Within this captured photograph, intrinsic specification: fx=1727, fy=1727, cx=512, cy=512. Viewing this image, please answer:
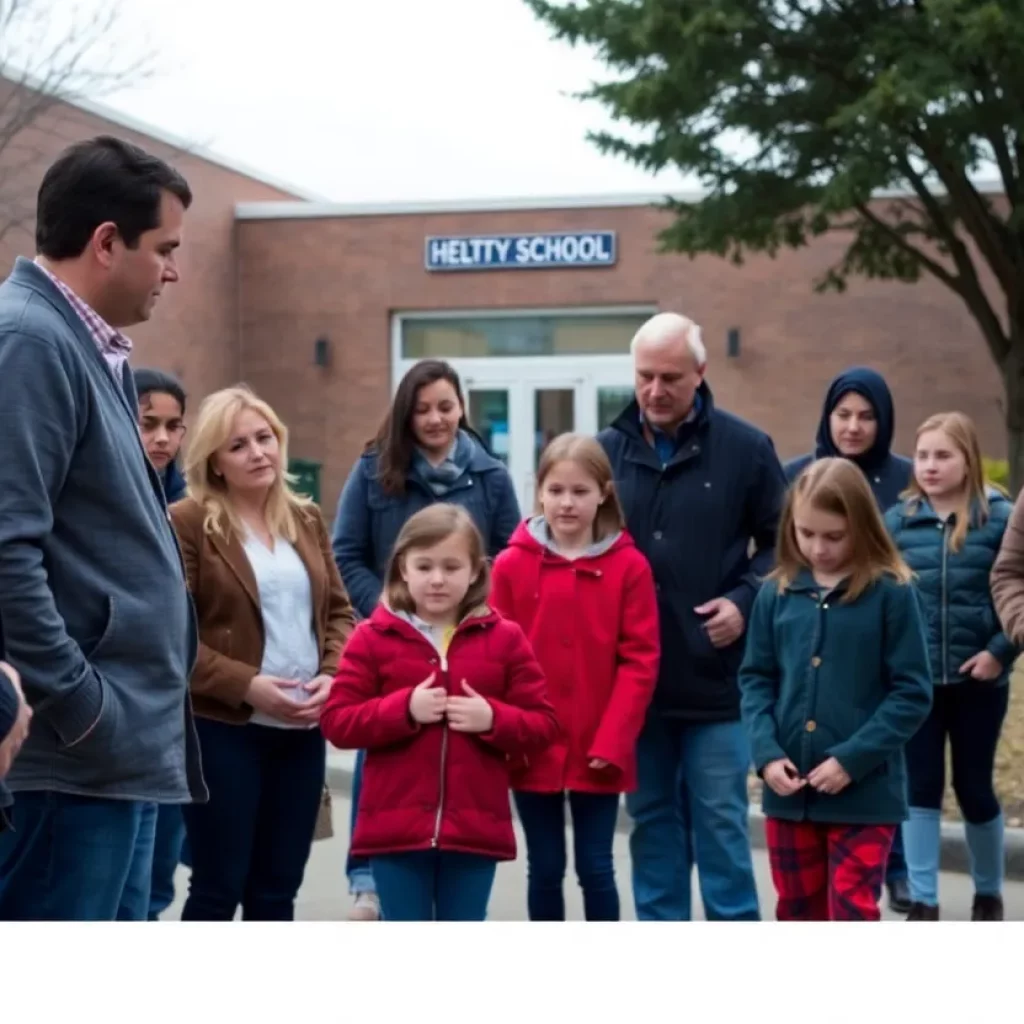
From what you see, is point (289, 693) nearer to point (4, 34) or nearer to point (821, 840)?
point (821, 840)

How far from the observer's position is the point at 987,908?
6.18 m

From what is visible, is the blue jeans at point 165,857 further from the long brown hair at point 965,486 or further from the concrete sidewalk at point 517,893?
the long brown hair at point 965,486

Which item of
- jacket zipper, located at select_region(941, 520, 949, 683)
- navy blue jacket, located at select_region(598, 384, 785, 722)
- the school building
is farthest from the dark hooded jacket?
the school building

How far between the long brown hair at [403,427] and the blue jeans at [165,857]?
1322mm

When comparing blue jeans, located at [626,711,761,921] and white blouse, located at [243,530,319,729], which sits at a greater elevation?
white blouse, located at [243,530,319,729]

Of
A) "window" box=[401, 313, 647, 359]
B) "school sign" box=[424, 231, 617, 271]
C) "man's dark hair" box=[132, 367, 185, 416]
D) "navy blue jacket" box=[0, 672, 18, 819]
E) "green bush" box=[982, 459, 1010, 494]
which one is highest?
"school sign" box=[424, 231, 617, 271]

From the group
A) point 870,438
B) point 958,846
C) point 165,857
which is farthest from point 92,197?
point 958,846

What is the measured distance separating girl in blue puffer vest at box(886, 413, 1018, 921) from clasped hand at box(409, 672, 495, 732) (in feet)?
7.25

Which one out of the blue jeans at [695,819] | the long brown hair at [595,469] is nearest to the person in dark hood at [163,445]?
the long brown hair at [595,469]

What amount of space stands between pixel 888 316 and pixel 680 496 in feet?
60.2

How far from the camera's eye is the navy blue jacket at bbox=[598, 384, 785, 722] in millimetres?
5340

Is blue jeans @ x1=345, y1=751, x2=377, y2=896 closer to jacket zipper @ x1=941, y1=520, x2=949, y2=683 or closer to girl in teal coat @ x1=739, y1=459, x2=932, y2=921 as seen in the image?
girl in teal coat @ x1=739, y1=459, x2=932, y2=921

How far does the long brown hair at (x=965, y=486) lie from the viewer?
6.17 m
